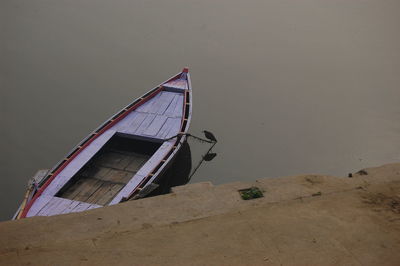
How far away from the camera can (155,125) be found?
8.73 meters

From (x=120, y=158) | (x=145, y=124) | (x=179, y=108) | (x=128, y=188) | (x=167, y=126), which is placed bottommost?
(x=128, y=188)

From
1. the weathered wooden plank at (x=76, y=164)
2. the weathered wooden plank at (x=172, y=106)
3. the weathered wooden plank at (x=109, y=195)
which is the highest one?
the weathered wooden plank at (x=172, y=106)

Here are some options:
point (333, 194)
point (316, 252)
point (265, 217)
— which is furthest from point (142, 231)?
point (333, 194)

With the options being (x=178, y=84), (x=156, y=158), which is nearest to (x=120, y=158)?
(x=156, y=158)

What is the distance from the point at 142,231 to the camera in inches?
141

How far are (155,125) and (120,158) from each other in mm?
1121

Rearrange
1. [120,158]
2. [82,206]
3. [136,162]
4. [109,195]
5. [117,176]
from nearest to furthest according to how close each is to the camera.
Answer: [82,206] < [109,195] < [117,176] < [136,162] < [120,158]

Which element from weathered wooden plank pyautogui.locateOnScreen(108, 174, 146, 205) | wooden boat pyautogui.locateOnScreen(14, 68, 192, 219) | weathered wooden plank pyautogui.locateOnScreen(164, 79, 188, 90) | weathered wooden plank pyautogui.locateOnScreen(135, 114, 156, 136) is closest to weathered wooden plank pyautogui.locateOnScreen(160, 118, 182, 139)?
wooden boat pyautogui.locateOnScreen(14, 68, 192, 219)

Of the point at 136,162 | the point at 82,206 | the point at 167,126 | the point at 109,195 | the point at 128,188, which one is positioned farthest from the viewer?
the point at 167,126

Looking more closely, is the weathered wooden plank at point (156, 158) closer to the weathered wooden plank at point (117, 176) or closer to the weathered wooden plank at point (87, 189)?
the weathered wooden plank at point (117, 176)

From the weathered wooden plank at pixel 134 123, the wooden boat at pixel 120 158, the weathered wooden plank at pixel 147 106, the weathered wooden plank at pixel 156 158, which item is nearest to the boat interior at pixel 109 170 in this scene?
the wooden boat at pixel 120 158

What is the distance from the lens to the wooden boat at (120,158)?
21.6ft

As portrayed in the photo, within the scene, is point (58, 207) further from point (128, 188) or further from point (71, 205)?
point (128, 188)

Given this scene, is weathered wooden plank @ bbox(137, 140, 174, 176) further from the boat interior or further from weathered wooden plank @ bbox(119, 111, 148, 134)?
weathered wooden plank @ bbox(119, 111, 148, 134)
